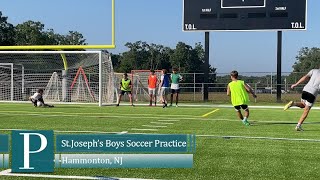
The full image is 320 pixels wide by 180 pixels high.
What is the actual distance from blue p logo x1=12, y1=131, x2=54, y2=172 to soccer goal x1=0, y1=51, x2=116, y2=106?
16.1 m

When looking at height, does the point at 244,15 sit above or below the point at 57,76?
above

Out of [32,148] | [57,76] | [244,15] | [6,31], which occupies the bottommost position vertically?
[32,148]

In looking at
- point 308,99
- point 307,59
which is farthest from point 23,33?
point 308,99

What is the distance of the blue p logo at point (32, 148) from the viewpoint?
429 cm

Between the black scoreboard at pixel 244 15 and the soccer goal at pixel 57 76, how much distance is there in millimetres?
4922

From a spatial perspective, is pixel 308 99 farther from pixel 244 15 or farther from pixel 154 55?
pixel 154 55

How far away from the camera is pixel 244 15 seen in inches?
896

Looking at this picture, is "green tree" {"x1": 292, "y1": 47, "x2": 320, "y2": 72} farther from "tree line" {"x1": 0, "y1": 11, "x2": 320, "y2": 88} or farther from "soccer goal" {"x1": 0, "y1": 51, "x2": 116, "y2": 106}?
"soccer goal" {"x1": 0, "y1": 51, "x2": 116, "y2": 106}

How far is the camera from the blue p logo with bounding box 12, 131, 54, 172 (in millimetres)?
4285

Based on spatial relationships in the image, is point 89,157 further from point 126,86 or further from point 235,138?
point 126,86

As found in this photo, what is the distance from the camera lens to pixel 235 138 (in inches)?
300

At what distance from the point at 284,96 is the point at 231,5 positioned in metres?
9.44

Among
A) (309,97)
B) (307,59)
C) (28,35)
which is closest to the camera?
(309,97)

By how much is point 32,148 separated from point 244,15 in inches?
776
